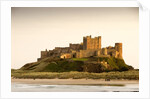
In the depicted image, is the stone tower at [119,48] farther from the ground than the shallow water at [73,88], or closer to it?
farther from the ground

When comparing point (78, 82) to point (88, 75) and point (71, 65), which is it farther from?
point (71, 65)

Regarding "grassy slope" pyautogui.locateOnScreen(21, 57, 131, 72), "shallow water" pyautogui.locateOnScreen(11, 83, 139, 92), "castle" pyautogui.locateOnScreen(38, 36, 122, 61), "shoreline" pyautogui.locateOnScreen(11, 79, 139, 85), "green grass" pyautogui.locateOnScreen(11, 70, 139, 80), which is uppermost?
"castle" pyautogui.locateOnScreen(38, 36, 122, 61)

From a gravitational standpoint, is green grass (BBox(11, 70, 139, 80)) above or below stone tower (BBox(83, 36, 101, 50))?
below

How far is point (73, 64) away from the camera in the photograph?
8.87 metres

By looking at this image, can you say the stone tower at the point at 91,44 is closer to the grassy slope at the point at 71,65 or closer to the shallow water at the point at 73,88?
the grassy slope at the point at 71,65

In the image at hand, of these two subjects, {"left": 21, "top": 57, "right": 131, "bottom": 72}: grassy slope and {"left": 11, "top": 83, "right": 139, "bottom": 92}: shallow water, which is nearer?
{"left": 11, "top": 83, "right": 139, "bottom": 92}: shallow water

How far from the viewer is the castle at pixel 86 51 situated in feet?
28.9

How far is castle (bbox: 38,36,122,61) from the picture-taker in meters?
8.81

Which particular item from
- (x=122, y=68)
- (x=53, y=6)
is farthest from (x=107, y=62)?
(x=53, y=6)

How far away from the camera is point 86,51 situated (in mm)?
8883

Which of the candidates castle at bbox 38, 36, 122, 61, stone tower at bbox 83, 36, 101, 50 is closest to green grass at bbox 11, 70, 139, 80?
castle at bbox 38, 36, 122, 61

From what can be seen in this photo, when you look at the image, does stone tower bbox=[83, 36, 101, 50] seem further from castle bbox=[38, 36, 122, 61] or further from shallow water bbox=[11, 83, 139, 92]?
shallow water bbox=[11, 83, 139, 92]

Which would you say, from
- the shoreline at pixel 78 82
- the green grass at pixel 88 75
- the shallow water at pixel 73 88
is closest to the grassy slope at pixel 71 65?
the green grass at pixel 88 75

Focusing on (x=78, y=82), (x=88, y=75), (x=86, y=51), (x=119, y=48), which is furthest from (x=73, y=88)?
(x=119, y=48)
